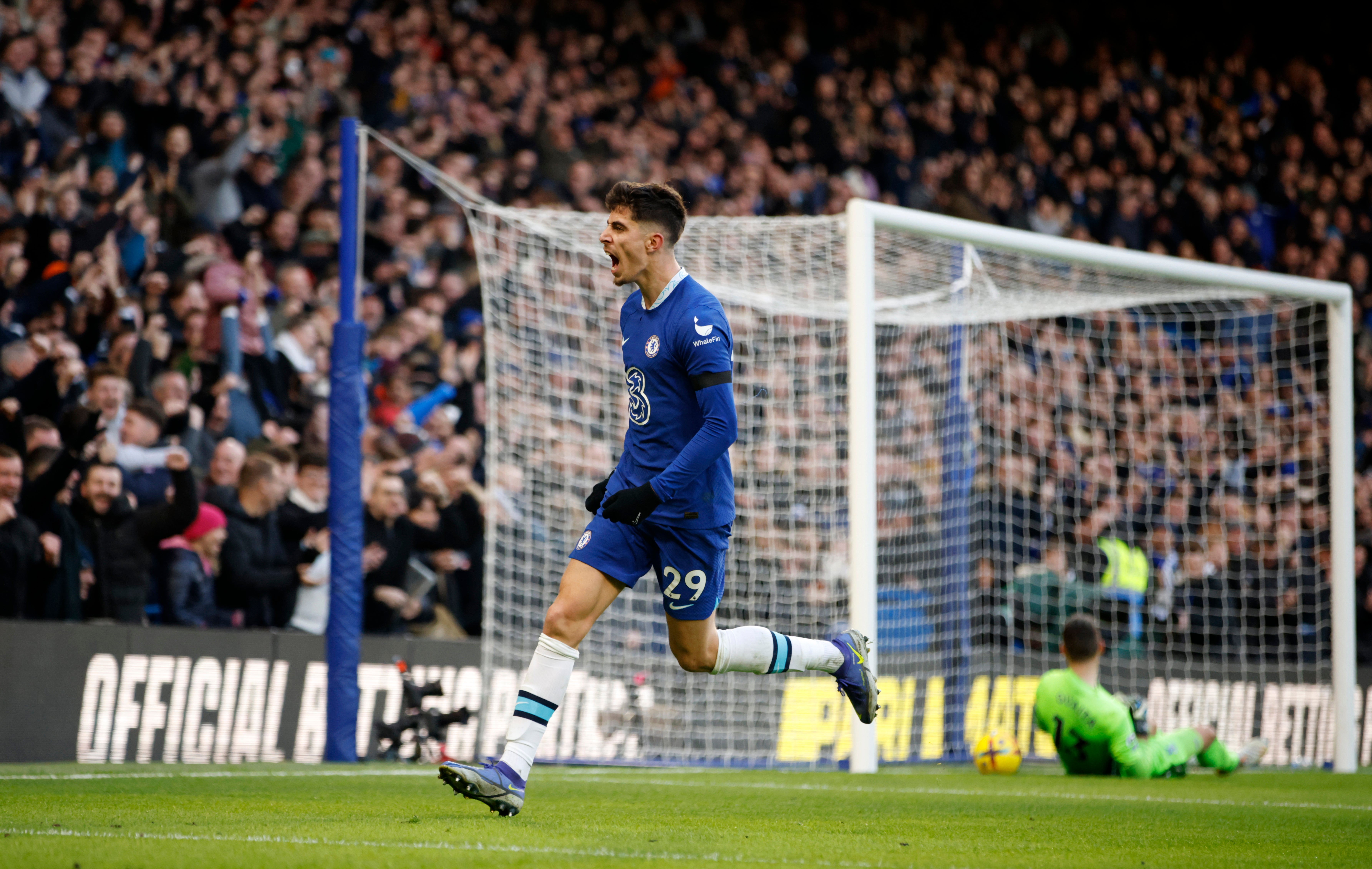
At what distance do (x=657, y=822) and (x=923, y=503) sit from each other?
21.1ft

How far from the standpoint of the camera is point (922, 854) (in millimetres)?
4152

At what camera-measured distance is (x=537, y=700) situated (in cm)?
481

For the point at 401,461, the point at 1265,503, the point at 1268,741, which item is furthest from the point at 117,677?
the point at 1265,503

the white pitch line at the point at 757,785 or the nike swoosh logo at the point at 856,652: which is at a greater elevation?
the nike swoosh logo at the point at 856,652

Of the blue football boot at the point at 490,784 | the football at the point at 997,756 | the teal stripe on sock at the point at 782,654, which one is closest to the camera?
the blue football boot at the point at 490,784

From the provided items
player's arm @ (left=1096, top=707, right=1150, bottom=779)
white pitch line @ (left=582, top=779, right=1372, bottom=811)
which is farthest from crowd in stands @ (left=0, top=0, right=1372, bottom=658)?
white pitch line @ (left=582, top=779, right=1372, bottom=811)

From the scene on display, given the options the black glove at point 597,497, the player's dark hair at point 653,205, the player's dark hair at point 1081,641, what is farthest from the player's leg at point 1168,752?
the player's dark hair at point 653,205

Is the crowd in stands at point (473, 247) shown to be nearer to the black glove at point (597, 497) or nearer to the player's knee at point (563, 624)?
the black glove at point (597, 497)

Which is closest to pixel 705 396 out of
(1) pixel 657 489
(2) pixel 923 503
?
(1) pixel 657 489

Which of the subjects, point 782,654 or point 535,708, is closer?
point 535,708

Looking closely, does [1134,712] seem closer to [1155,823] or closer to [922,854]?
[1155,823]

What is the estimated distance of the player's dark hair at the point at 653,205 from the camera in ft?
16.6

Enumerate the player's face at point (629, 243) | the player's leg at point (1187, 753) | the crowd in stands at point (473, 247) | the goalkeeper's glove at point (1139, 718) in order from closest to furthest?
the player's face at point (629, 243), the player's leg at point (1187, 753), the goalkeeper's glove at point (1139, 718), the crowd in stands at point (473, 247)

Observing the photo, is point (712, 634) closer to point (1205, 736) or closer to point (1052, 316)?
point (1205, 736)
